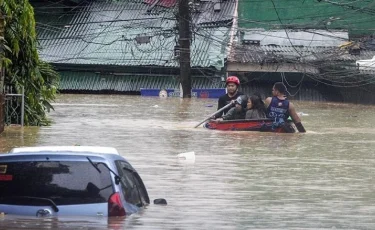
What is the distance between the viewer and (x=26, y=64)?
23.8m

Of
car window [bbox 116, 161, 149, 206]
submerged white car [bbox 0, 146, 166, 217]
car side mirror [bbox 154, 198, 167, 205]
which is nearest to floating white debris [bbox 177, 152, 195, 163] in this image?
car side mirror [bbox 154, 198, 167, 205]

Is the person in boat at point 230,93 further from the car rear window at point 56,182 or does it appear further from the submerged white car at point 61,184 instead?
the car rear window at point 56,182

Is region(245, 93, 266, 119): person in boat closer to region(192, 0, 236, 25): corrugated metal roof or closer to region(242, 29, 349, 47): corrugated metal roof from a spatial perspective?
region(242, 29, 349, 47): corrugated metal roof

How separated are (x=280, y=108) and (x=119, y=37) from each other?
75.7 ft

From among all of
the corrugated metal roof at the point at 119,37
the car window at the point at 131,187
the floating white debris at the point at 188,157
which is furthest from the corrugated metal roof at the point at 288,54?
Result: the car window at the point at 131,187

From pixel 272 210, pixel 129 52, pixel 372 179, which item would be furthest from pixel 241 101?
pixel 129 52

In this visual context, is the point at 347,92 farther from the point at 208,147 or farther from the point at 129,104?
the point at 208,147

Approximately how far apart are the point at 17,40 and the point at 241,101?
17.1 ft

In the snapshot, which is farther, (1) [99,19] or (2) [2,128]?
(1) [99,19]

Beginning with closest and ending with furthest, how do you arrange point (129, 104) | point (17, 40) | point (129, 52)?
point (17, 40)
point (129, 104)
point (129, 52)

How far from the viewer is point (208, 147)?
20.3 m

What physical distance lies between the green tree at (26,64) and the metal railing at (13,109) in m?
0.17

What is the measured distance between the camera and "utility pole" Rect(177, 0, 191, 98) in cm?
3903

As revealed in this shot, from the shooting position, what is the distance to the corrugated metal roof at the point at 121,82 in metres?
44.4
